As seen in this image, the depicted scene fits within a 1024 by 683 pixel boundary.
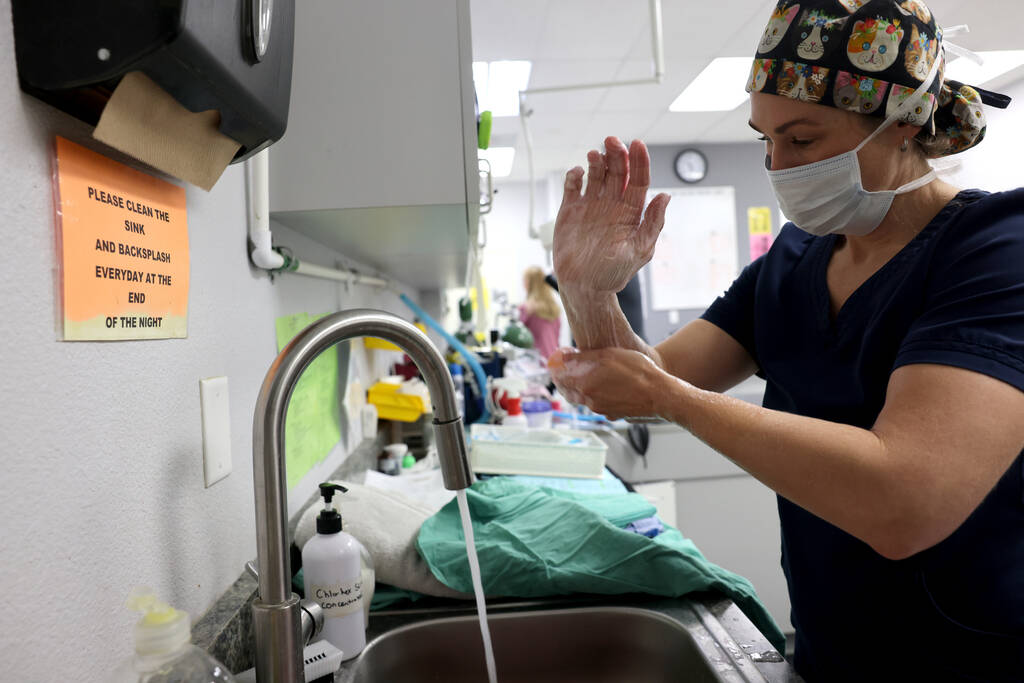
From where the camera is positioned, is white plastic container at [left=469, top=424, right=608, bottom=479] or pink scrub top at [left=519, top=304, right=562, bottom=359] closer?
white plastic container at [left=469, top=424, right=608, bottom=479]

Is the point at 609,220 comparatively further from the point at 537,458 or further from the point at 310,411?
the point at 537,458

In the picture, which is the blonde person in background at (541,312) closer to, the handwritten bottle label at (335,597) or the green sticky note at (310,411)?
the green sticky note at (310,411)

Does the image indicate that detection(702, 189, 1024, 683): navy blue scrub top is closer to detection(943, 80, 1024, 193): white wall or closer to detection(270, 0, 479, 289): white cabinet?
detection(943, 80, 1024, 193): white wall

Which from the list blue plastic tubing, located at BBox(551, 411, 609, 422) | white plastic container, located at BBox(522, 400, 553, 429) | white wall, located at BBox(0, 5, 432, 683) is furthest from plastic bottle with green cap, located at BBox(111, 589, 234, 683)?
blue plastic tubing, located at BBox(551, 411, 609, 422)

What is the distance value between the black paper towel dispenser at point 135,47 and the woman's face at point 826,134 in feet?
2.17

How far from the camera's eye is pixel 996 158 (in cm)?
103

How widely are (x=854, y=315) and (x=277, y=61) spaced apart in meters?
0.79

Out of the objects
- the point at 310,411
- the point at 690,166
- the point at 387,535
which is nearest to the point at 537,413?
the point at 310,411

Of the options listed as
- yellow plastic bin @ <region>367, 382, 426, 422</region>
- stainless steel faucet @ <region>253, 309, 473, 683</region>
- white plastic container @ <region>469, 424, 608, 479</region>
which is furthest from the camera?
yellow plastic bin @ <region>367, 382, 426, 422</region>

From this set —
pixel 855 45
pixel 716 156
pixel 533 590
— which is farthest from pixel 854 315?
pixel 716 156

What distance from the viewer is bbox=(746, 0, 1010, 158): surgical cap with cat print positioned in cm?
78

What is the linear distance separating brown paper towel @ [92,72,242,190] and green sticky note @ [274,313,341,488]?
1.31ft

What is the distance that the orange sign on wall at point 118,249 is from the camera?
485mm

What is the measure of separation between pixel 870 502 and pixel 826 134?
0.52 metres
